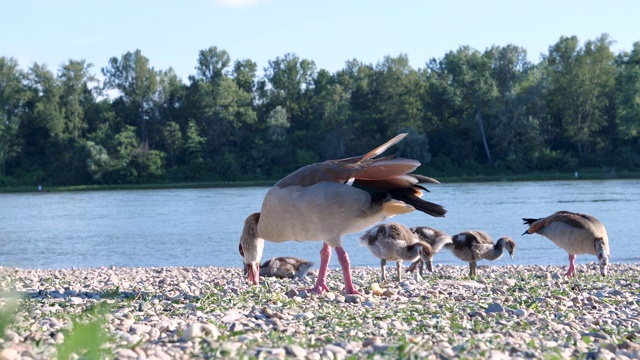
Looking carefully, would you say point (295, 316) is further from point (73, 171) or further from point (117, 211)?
point (73, 171)

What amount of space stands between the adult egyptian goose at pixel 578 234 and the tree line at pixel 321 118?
51.6 metres

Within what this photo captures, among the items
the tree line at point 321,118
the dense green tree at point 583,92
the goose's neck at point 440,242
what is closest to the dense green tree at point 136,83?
the tree line at point 321,118

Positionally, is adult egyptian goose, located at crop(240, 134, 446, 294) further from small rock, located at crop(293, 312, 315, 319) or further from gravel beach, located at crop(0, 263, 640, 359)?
small rock, located at crop(293, 312, 315, 319)

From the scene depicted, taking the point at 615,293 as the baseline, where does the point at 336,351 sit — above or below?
above

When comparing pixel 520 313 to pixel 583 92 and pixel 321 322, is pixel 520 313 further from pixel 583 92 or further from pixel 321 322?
pixel 583 92

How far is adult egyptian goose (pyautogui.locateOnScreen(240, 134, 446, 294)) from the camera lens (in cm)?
777

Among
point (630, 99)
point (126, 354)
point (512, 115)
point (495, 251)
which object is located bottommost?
point (495, 251)

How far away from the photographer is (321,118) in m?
71.4

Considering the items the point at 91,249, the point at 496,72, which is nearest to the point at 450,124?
the point at 496,72

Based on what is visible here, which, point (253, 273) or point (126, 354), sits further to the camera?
point (253, 273)

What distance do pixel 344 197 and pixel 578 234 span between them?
5319mm

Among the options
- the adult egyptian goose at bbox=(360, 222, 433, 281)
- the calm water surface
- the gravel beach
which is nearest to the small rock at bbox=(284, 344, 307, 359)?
the gravel beach

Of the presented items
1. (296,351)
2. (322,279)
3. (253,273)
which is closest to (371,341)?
(296,351)

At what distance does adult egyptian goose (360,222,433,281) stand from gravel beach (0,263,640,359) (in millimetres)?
1665
